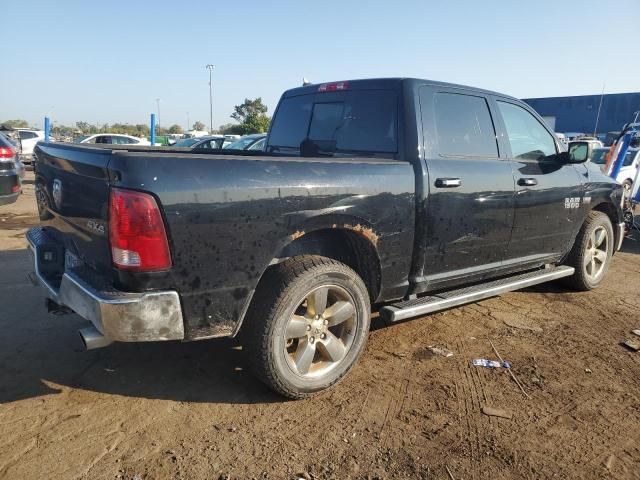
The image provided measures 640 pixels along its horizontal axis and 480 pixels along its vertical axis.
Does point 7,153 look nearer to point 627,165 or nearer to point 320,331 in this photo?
point 320,331

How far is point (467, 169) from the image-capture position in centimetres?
372

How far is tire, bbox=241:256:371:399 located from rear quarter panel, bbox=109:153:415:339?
148 mm

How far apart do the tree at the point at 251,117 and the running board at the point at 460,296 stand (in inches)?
1415

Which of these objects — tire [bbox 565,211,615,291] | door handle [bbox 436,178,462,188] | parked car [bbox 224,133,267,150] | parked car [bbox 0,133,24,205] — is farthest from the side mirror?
parked car [bbox 224,133,267,150]

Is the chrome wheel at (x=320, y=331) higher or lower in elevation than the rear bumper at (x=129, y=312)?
lower

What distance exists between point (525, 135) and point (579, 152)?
0.56m

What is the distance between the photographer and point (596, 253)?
17.8 feet

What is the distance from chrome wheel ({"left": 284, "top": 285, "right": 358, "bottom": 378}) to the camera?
3.02m

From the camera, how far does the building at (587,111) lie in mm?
42719

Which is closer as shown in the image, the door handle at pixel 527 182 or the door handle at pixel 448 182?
the door handle at pixel 448 182

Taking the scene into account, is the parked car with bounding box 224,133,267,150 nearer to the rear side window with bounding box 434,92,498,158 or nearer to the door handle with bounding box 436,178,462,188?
the rear side window with bounding box 434,92,498,158

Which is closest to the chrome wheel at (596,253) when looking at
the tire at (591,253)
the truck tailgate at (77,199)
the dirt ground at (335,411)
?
the tire at (591,253)

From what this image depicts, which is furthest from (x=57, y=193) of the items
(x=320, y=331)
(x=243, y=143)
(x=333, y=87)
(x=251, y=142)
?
(x=243, y=143)

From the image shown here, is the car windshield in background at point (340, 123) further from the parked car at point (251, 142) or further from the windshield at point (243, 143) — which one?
the windshield at point (243, 143)
